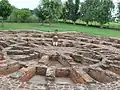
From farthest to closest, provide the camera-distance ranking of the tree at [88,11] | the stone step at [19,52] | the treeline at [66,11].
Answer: the tree at [88,11] → the treeline at [66,11] → the stone step at [19,52]

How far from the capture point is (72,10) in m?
48.9

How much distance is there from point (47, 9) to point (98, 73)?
2833 centimetres

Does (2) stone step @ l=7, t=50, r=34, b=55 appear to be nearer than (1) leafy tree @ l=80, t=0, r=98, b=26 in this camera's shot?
Yes

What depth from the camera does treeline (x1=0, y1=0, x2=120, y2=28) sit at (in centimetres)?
3703

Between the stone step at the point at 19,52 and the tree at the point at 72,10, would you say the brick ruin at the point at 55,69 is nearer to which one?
the stone step at the point at 19,52

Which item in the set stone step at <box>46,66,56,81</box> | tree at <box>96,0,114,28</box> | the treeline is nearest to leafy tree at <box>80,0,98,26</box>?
the treeline

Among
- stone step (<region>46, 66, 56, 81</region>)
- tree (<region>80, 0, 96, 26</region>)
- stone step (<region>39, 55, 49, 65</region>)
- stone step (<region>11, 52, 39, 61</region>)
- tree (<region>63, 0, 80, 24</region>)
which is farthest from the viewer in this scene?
tree (<region>63, 0, 80, 24</region>)

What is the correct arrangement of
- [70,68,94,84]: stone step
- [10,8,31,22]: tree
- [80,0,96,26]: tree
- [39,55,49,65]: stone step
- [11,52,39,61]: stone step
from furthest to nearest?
[80,0,96,26]: tree < [10,8,31,22]: tree < [11,52,39,61]: stone step < [39,55,49,65]: stone step < [70,68,94,84]: stone step

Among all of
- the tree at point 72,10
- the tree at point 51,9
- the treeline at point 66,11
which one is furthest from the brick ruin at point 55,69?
the tree at point 72,10

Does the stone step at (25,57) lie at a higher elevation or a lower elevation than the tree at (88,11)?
lower

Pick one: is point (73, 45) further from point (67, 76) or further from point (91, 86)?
point (91, 86)

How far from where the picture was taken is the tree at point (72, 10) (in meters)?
48.6

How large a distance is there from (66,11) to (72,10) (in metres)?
1.48

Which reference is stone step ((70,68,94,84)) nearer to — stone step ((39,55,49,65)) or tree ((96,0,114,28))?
stone step ((39,55,49,65))
